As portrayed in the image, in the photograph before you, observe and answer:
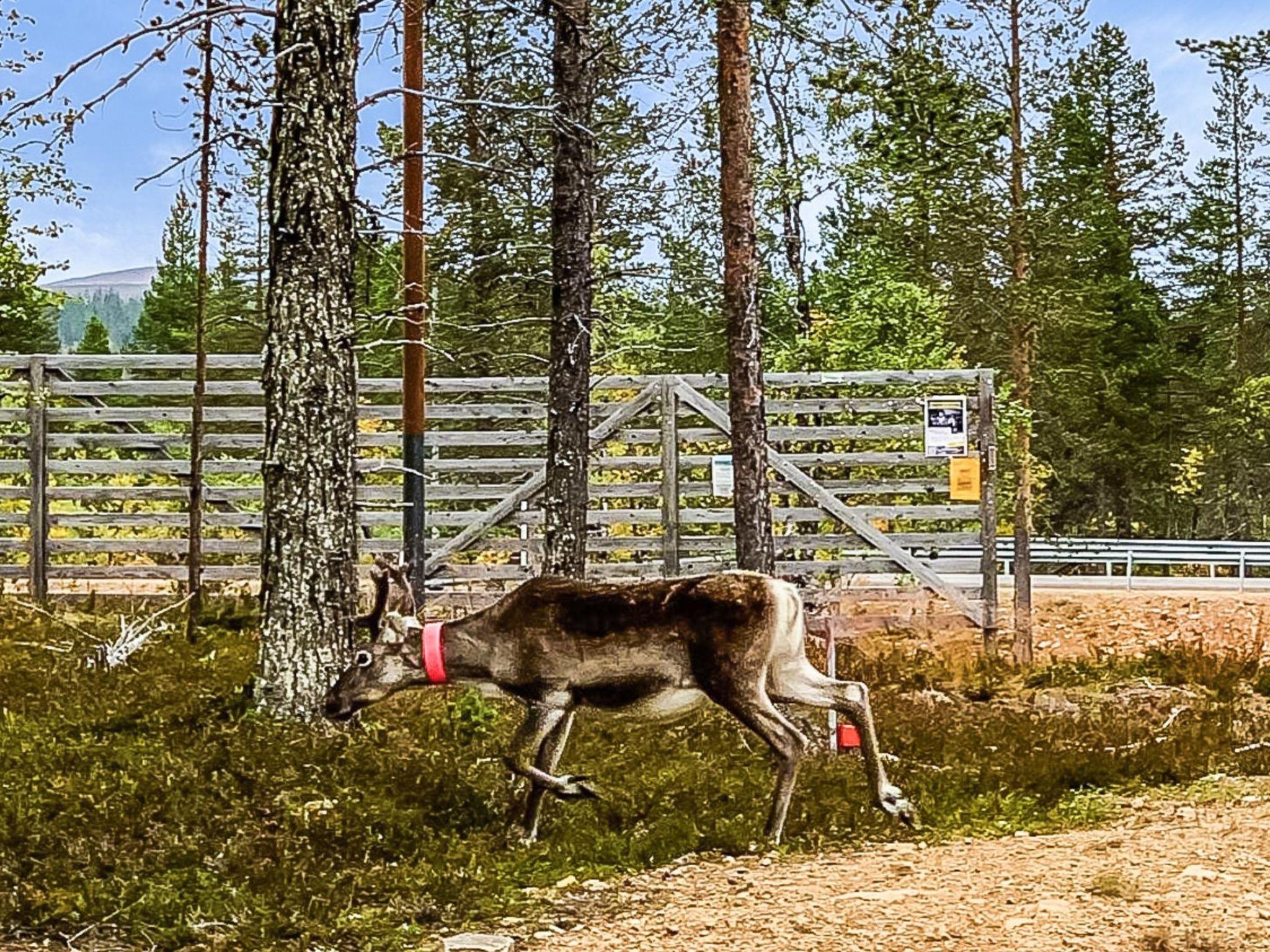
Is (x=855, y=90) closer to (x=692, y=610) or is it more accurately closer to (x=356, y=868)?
(x=692, y=610)

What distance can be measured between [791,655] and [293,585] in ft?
11.5

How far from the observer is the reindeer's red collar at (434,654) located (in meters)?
8.30

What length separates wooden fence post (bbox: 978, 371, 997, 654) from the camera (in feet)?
54.1

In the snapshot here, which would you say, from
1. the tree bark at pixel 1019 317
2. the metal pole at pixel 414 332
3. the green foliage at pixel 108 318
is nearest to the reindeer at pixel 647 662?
the metal pole at pixel 414 332

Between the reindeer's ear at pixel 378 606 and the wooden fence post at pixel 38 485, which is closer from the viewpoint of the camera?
the reindeer's ear at pixel 378 606

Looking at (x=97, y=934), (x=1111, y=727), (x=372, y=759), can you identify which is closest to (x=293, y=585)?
(x=372, y=759)

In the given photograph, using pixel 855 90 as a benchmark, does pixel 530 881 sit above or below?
below

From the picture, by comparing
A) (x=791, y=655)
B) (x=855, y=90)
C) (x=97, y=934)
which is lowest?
(x=97, y=934)

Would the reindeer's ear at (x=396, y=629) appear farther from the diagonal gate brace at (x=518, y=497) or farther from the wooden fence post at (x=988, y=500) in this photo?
the wooden fence post at (x=988, y=500)

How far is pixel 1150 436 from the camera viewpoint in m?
39.8

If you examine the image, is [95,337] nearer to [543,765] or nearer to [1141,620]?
[1141,620]

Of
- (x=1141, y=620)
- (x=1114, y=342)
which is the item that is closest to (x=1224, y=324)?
(x=1114, y=342)

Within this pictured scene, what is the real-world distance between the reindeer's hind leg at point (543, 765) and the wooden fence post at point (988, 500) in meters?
9.49

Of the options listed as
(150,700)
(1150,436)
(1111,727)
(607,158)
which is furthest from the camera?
(1150,436)
